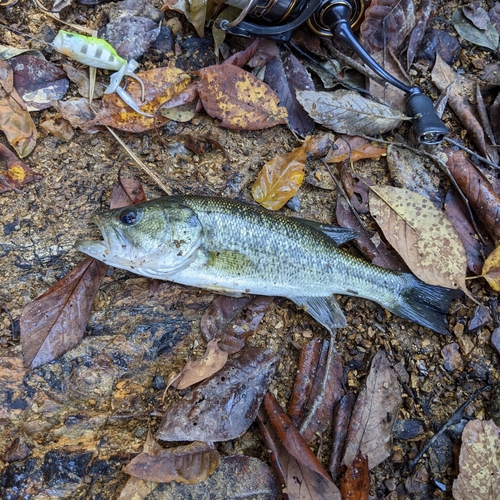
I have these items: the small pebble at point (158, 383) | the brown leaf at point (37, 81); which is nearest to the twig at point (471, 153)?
the small pebble at point (158, 383)

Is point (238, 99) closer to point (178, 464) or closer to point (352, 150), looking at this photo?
point (352, 150)

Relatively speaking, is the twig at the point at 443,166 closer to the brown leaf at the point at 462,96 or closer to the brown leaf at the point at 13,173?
the brown leaf at the point at 462,96

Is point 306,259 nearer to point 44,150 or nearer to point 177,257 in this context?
point 177,257

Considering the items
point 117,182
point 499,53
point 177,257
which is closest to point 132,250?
point 177,257

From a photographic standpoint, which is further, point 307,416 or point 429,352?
point 429,352

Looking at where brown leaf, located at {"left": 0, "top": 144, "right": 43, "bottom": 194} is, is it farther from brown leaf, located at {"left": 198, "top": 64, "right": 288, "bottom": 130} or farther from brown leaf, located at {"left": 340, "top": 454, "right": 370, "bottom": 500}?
brown leaf, located at {"left": 340, "top": 454, "right": 370, "bottom": 500}

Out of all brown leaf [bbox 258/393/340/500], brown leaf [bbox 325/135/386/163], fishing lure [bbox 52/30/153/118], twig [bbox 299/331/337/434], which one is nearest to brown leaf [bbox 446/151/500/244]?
brown leaf [bbox 325/135/386/163]

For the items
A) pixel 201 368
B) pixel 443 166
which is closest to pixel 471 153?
pixel 443 166
